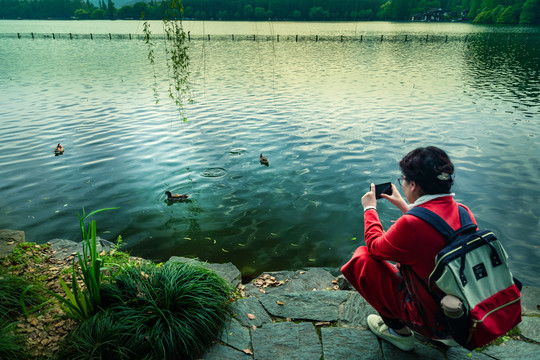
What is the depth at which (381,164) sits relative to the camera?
914 centimetres

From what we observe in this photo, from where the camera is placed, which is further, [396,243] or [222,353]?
[222,353]

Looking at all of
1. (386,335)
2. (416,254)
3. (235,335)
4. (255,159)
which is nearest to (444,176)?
(416,254)

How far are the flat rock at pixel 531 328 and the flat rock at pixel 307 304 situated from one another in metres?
1.69

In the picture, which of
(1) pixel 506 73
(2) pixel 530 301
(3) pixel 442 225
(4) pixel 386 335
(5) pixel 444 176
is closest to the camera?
(3) pixel 442 225

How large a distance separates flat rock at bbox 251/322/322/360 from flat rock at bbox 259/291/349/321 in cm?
19

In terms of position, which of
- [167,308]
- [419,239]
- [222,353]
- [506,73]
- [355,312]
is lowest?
[355,312]

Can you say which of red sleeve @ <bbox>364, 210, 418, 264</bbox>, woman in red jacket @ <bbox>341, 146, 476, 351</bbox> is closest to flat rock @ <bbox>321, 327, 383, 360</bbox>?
woman in red jacket @ <bbox>341, 146, 476, 351</bbox>

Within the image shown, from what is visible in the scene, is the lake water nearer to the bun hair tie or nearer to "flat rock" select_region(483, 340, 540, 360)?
"flat rock" select_region(483, 340, 540, 360)

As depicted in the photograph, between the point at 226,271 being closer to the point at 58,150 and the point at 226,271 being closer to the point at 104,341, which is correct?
the point at 104,341

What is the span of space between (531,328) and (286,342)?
2397 millimetres

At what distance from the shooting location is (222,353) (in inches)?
115

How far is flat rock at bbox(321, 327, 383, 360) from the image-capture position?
9.57 feet

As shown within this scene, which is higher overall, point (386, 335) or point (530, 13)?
point (530, 13)

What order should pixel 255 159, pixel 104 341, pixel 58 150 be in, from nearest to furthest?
pixel 104 341, pixel 255 159, pixel 58 150
